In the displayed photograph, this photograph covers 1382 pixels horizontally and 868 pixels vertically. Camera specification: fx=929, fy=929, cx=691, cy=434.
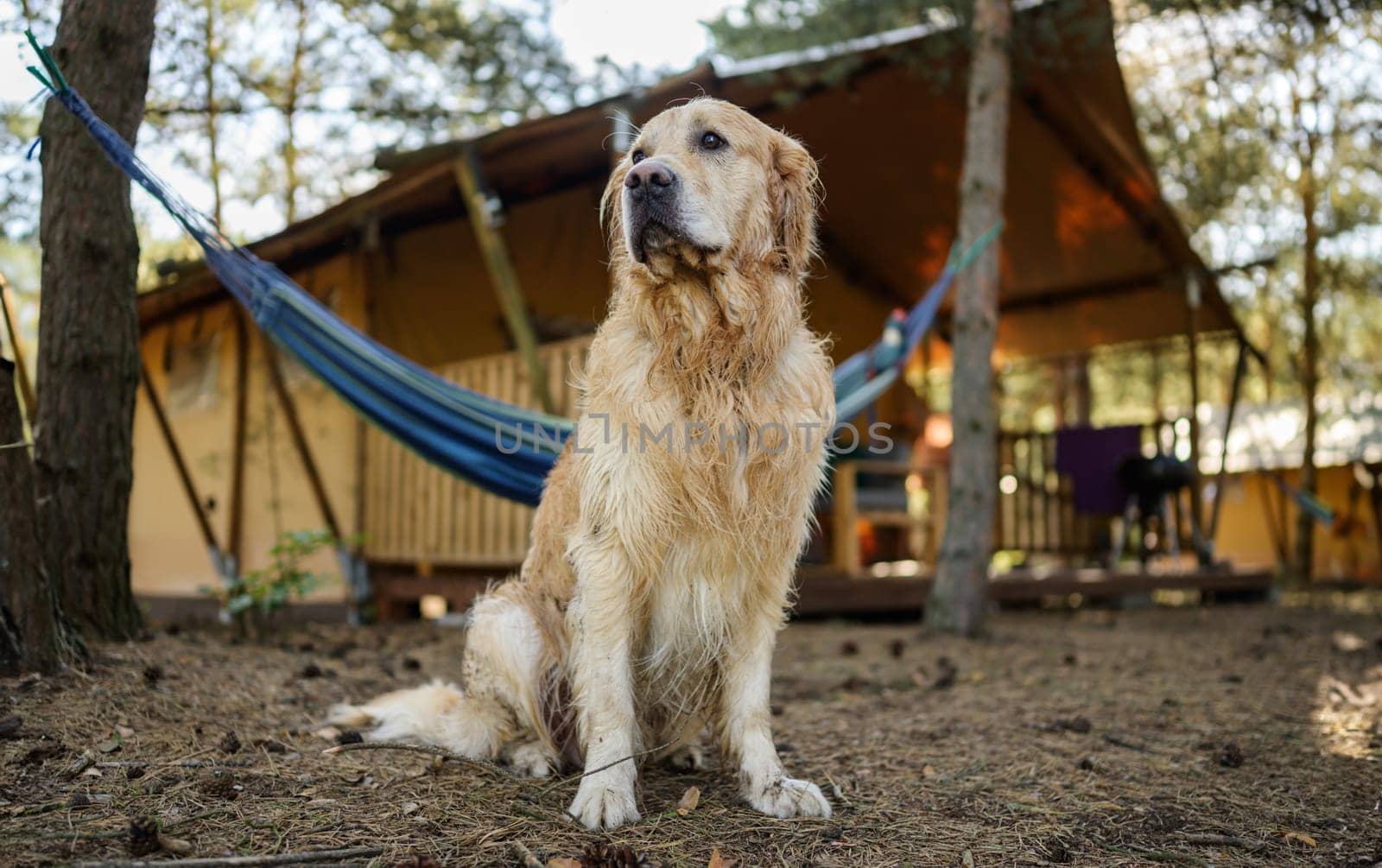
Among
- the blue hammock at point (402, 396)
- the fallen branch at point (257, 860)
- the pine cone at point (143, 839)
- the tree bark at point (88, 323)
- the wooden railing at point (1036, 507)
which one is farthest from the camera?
the wooden railing at point (1036, 507)

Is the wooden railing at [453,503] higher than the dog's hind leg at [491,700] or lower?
higher

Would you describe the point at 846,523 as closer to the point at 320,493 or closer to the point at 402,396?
the point at 320,493

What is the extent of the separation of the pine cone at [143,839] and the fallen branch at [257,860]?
0.15 ft

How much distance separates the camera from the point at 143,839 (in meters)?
1.55

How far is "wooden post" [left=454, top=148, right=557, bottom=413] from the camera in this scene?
193 inches

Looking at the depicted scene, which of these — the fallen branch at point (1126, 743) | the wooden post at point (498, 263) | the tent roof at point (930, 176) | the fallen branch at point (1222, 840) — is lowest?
the fallen branch at point (1126, 743)

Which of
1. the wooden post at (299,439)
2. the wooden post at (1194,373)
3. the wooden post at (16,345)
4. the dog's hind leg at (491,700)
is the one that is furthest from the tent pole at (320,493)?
the wooden post at (1194,373)

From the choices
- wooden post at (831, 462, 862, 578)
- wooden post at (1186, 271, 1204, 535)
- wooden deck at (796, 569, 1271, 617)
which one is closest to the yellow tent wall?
wooden deck at (796, 569, 1271, 617)

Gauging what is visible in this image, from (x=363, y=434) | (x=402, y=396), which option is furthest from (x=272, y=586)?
(x=363, y=434)

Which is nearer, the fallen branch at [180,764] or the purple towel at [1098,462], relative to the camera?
the fallen branch at [180,764]

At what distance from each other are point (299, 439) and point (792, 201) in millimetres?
5045

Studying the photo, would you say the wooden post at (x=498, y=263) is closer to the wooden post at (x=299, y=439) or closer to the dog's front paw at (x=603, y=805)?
the wooden post at (x=299, y=439)

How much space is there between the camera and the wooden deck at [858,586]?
5.89 metres

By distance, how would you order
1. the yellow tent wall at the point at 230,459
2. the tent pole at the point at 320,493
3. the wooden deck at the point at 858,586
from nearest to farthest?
1. the wooden deck at the point at 858,586
2. the tent pole at the point at 320,493
3. the yellow tent wall at the point at 230,459
